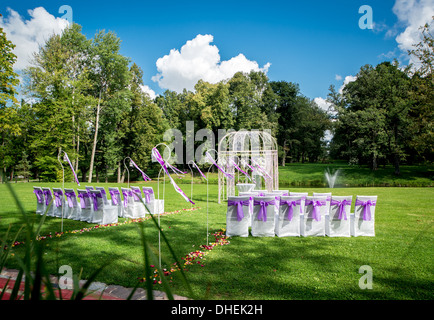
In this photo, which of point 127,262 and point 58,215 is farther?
point 58,215

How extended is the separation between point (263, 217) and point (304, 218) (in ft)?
3.91

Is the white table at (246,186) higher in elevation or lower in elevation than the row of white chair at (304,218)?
higher

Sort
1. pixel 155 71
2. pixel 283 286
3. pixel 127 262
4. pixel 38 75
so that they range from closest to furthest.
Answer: pixel 283 286 < pixel 127 262 < pixel 38 75 < pixel 155 71

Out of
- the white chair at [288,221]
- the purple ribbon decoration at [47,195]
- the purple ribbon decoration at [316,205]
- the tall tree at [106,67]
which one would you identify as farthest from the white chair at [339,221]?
the tall tree at [106,67]

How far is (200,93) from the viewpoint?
34750 mm

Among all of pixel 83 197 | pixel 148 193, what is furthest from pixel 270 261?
pixel 83 197

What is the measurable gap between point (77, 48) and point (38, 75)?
529 centimetres

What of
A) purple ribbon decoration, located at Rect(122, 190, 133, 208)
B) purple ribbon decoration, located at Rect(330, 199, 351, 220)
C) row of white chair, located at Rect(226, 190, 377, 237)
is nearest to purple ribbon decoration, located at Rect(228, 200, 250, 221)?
row of white chair, located at Rect(226, 190, 377, 237)

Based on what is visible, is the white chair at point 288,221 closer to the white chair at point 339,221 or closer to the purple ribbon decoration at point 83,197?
the white chair at point 339,221

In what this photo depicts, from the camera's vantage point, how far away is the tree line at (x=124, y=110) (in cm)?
2070

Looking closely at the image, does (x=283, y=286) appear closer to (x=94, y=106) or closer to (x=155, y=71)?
(x=94, y=106)

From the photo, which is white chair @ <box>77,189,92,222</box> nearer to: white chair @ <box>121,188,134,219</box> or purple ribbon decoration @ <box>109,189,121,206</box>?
purple ribbon decoration @ <box>109,189,121,206</box>

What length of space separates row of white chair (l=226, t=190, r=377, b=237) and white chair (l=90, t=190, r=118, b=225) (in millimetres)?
4170
